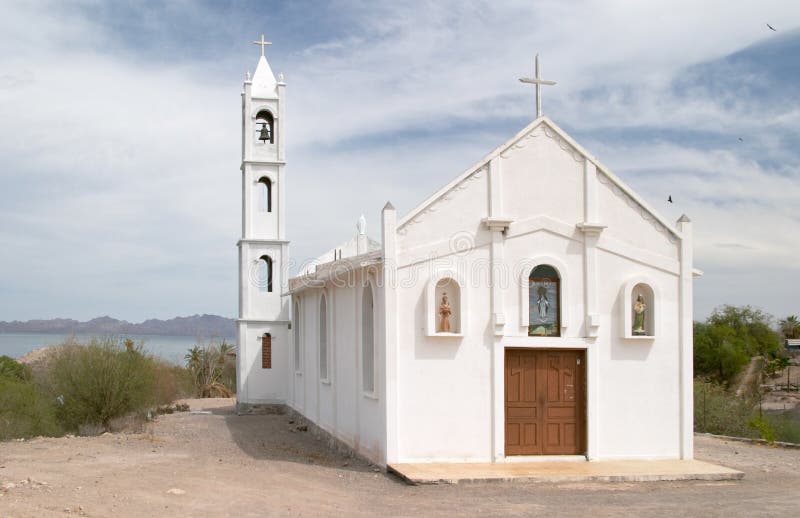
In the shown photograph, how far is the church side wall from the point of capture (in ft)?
52.4

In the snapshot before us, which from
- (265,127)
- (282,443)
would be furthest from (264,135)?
(282,443)

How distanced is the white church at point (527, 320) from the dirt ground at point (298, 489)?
154cm

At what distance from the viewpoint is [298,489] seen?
13633 millimetres

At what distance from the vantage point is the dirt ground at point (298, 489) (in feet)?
39.5

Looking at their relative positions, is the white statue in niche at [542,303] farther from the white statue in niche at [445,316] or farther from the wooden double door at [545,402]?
the white statue in niche at [445,316]

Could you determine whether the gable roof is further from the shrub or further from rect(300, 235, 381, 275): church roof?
the shrub

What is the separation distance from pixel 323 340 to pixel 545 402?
7219 mm

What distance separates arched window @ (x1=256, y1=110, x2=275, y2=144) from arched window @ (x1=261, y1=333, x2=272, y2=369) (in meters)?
6.27

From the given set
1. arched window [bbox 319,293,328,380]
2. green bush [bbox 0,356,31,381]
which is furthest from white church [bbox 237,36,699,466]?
green bush [bbox 0,356,31,381]

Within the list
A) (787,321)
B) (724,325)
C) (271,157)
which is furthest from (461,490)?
(787,321)

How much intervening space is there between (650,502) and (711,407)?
514 inches

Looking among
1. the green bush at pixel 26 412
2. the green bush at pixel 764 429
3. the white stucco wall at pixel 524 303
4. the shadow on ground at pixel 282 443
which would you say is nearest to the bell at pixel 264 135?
the shadow on ground at pixel 282 443

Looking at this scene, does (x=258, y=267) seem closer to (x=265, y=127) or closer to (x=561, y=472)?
(x=265, y=127)

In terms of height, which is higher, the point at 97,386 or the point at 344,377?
the point at 344,377
